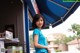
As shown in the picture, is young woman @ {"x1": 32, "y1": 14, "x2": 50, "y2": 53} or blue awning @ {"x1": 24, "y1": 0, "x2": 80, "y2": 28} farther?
blue awning @ {"x1": 24, "y1": 0, "x2": 80, "y2": 28}

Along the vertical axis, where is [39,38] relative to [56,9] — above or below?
below

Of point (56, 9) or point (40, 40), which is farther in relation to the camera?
point (56, 9)

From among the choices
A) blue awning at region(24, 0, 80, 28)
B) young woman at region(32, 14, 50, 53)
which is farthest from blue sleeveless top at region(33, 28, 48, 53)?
blue awning at region(24, 0, 80, 28)

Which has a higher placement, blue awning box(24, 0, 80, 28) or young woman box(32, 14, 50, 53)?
blue awning box(24, 0, 80, 28)

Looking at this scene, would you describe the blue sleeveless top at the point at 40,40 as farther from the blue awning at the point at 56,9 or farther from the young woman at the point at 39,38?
the blue awning at the point at 56,9

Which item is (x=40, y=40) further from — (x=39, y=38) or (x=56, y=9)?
(x=56, y=9)

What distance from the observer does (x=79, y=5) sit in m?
5.99

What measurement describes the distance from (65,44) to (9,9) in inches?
299

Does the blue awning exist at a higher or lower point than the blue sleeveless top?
higher

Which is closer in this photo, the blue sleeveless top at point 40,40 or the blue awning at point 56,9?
the blue sleeveless top at point 40,40

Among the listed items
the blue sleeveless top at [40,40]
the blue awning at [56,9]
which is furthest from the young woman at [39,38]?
the blue awning at [56,9]

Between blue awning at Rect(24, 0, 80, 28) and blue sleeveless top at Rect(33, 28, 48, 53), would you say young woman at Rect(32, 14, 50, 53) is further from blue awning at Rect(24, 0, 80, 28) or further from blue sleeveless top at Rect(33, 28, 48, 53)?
blue awning at Rect(24, 0, 80, 28)

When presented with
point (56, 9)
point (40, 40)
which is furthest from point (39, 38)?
point (56, 9)

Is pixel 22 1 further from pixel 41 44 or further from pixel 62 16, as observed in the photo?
pixel 62 16
